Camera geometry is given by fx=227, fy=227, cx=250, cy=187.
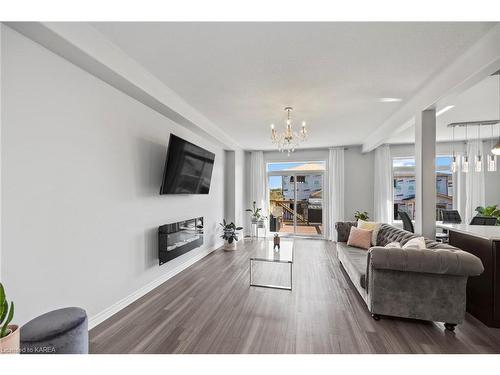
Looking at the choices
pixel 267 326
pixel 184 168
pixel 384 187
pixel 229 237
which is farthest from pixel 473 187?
pixel 184 168

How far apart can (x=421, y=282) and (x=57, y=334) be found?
9.53 feet

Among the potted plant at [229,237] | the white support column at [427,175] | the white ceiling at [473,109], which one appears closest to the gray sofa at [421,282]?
the white support column at [427,175]

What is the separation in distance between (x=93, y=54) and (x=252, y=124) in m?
2.84

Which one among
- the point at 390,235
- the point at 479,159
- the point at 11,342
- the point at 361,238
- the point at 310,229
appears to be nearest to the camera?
the point at 11,342

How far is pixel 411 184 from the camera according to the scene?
620 cm

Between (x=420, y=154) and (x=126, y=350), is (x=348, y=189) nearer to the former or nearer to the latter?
(x=420, y=154)

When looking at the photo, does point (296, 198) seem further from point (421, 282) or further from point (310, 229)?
point (421, 282)

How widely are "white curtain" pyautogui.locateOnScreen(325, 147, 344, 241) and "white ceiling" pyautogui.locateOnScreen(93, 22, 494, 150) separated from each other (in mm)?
2927

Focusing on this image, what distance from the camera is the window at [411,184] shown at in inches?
236

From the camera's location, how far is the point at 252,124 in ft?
14.4

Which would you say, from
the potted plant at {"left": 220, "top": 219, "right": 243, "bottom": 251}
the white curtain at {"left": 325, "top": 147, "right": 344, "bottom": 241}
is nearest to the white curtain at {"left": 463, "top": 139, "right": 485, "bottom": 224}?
the white curtain at {"left": 325, "top": 147, "right": 344, "bottom": 241}

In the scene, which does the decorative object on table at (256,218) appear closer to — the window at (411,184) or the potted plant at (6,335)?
the window at (411,184)
